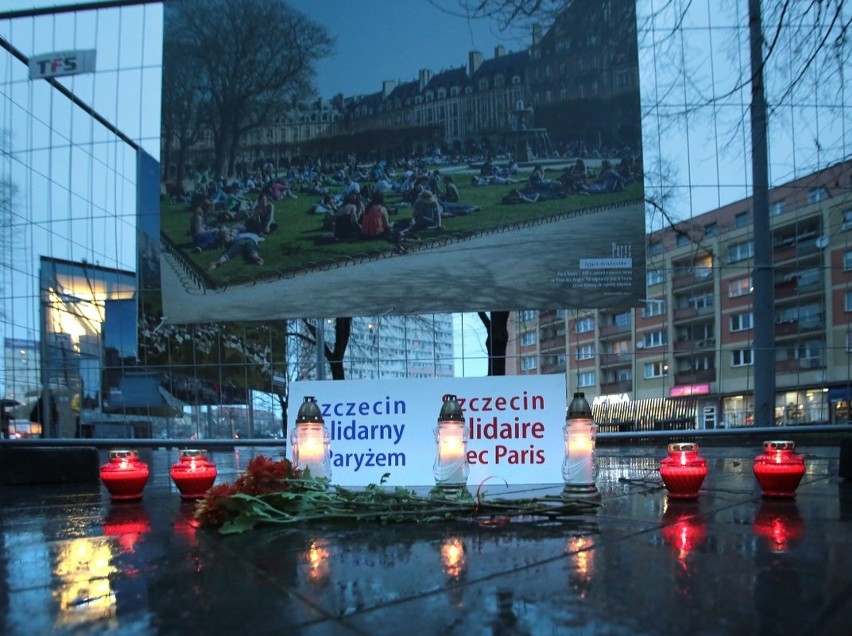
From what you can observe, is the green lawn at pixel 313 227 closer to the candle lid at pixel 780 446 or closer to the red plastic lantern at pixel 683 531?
the candle lid at pixel 780 446

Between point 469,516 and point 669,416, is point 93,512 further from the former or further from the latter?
point 669,416

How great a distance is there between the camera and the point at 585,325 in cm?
1046

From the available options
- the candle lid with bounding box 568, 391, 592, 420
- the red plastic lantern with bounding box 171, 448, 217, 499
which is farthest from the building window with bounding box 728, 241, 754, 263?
the red plastic lantern with bounding box 171, 448, 217, 499

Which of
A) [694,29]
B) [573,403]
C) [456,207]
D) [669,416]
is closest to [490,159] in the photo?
[456,207]

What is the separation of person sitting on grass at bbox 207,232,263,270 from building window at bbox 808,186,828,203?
776 centimetres

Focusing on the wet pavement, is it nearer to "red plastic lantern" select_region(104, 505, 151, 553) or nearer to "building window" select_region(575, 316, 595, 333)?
"red plastic lantern" select_region(104, 505, 151, 553)

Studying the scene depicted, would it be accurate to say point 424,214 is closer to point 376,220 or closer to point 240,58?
point 376,220

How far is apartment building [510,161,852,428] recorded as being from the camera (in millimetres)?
9523

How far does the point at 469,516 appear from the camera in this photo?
3381mm

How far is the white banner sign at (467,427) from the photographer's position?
4543 mm

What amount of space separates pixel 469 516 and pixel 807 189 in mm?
8640

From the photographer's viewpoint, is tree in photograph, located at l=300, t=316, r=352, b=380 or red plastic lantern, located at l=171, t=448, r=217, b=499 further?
tree in photograph, located at l=300, t=316, r=352, b=380

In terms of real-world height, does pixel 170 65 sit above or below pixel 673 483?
above

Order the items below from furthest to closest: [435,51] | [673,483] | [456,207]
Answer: [435,51], [456,207], [673,483]
